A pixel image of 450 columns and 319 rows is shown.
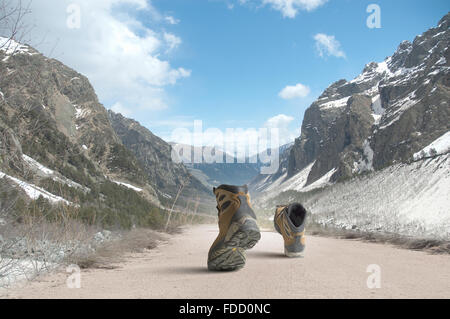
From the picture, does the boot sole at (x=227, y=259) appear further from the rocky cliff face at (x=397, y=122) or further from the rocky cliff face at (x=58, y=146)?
the rocky cliff face at (x=397, y=122)

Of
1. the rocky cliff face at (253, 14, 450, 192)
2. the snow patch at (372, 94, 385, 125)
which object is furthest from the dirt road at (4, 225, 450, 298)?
the snow patch at (372, 94, 385, 125)

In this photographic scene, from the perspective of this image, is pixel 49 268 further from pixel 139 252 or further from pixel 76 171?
pixel 76 171

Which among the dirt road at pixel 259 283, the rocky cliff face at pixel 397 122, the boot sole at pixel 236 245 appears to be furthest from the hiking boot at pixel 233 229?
the rocky cliff face at pixel 397 122

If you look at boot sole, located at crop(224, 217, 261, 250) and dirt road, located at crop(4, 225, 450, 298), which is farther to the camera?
boot sole, located at crop(224, 217, 261, 250)

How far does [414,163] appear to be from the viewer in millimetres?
40500

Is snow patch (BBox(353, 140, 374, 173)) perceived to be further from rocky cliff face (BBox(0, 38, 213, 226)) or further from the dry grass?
the dry grass

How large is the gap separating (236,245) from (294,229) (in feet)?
7.31

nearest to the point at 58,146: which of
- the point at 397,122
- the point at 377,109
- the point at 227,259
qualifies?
the point at 227,259

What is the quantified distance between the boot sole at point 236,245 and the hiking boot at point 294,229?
1886mm

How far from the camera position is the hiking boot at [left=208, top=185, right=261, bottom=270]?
15.1 ft

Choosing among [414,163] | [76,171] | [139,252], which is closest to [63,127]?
[76,171]

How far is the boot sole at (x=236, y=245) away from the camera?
459 centimetres

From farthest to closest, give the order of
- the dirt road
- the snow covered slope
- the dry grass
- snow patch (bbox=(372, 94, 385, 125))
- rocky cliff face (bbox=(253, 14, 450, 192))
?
snow patch (bbox=(372, 94, 385, 125)) < rocky cliff face (bbox=(253, 14, 450, 192)) < the snow covered slope < the dry grass < the dirt road
